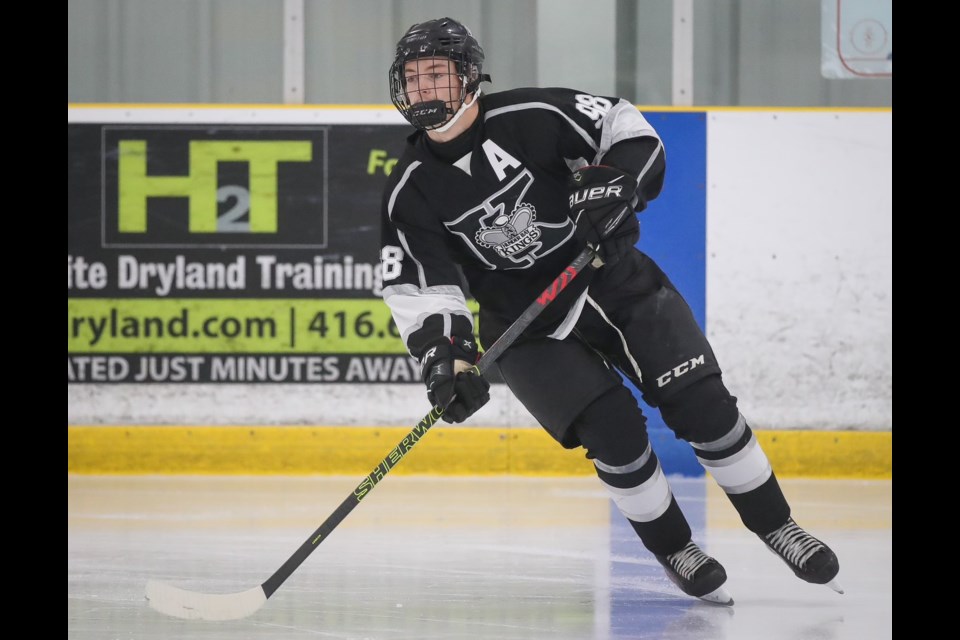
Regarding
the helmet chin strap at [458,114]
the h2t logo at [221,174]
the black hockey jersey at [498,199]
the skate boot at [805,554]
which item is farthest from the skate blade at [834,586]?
the h2t logo at [221,174]

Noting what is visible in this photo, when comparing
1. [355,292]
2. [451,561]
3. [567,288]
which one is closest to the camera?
[567,288]

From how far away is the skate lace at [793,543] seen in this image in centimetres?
264

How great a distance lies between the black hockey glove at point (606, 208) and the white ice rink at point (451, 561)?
0.81m

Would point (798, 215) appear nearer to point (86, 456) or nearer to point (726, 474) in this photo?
point (726, 474)

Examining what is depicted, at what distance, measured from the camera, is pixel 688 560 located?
273cm

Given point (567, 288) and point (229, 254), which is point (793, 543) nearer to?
point (567, 288)

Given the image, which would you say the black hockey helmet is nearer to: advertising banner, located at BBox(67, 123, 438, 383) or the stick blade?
the stick blade

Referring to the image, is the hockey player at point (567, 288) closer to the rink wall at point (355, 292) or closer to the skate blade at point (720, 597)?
the skate blade at point (720, 597)

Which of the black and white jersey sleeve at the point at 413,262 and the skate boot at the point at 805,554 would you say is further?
the black and white jersey sleeve at the point at 413,262

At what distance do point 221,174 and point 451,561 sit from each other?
2603mm

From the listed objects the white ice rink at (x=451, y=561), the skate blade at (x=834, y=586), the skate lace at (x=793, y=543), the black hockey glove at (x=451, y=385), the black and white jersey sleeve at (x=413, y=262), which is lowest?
the white ice rink at (x=451, y=561)

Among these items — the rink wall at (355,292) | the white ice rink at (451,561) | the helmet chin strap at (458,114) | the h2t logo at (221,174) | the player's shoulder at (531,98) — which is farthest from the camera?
the h2t logo at (221,174)

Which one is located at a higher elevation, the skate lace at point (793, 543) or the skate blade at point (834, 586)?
the skate lace at point (793, 543)

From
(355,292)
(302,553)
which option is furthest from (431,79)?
(355,292)
